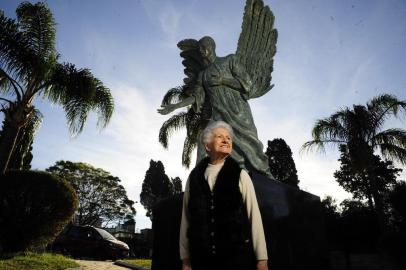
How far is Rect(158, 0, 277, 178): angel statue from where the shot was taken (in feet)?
13.1

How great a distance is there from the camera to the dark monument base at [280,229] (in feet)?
9.43

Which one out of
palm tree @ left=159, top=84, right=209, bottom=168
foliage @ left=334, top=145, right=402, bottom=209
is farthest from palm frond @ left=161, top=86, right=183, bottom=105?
foliage @ left=334, top=145, right=402, bottom=209

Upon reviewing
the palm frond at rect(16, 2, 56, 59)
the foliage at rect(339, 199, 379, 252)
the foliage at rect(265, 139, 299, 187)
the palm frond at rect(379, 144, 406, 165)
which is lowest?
the foliage at rect(339, 199, 379, 252)

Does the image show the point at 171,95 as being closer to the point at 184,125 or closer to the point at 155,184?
the point at 184,125

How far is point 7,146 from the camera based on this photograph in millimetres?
8562

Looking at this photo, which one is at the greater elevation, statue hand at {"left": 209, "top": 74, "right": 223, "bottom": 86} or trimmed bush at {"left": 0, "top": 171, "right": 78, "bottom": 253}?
statue hand at {"left": 209, "top": 74, "right": 223, "bottom": 86}

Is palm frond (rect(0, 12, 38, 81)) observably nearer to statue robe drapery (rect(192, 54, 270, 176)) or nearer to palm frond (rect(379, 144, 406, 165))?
statue robe drapery (rect(192, 54, 270, 176))

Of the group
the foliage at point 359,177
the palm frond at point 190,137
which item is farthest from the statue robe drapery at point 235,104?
the foliage at point 359,177

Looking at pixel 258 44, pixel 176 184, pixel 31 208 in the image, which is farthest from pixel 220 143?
pixel 176 184

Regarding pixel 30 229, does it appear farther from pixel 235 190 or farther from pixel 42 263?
pixel 235 190

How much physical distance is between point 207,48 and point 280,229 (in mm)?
2712

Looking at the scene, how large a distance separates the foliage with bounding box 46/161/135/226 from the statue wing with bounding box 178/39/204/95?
97.5 feet

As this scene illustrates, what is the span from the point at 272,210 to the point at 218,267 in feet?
4.63

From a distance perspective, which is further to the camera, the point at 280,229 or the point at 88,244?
the point at 88,244
